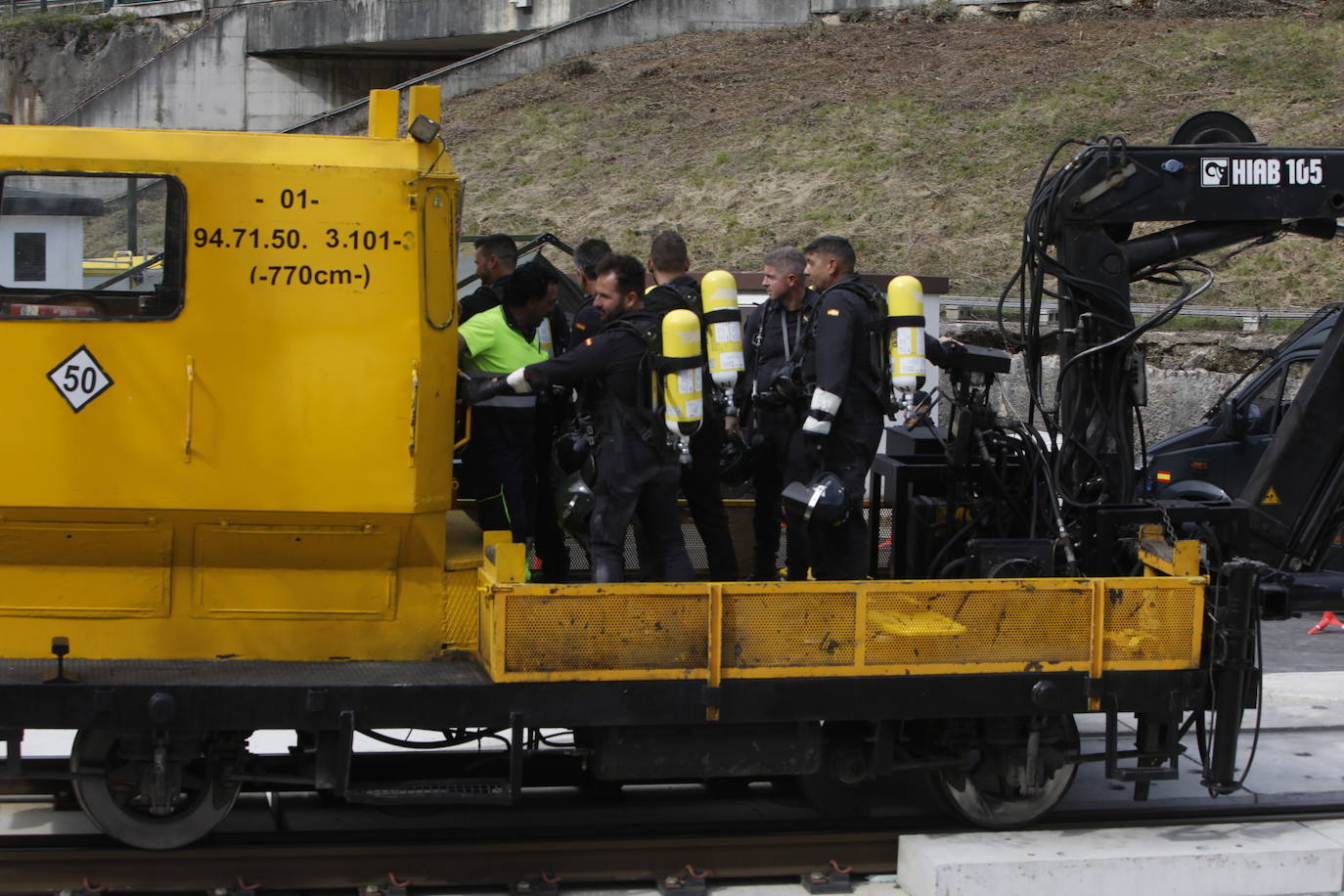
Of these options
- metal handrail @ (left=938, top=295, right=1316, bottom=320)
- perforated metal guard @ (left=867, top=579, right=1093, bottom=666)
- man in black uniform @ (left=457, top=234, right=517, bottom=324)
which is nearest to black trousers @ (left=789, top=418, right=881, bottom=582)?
perforated metal guard @ (left=867, top=579, right=1093, bottom=666)

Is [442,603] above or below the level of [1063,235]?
below

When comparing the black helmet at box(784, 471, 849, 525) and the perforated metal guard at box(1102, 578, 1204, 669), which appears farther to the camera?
the black helmet at box(784, 471, 849, 525)

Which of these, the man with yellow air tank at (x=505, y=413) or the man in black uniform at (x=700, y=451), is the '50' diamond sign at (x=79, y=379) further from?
the man in black uniform at (x=700, y=451)

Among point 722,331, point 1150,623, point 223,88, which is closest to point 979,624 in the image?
point 1150,623

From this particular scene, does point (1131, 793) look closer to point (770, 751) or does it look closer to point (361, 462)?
point (770, 751)

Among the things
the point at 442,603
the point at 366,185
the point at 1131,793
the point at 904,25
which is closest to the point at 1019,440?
Answer: the point at 1131,793

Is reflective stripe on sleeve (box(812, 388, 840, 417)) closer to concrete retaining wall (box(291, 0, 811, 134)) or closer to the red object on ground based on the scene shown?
the red object on ground

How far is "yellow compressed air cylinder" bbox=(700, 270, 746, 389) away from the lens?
579 centimetres

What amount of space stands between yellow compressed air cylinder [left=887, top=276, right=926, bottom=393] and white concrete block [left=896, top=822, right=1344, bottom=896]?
183 cm

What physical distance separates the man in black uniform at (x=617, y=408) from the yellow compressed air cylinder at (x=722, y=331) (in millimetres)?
248

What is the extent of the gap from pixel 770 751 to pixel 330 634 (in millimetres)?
1725

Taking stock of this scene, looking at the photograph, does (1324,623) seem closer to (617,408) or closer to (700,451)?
(700,451)

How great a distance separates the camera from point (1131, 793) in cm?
668

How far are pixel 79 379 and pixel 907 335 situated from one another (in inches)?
124
